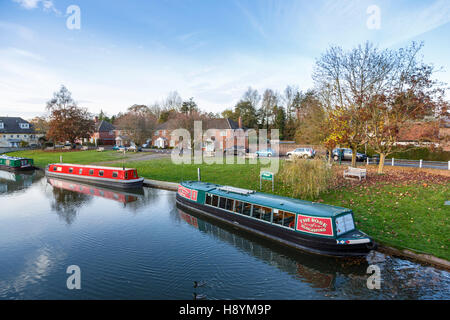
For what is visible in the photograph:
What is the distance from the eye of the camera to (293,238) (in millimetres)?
11648

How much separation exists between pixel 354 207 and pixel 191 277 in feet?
33.2

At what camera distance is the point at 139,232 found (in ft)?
45.9

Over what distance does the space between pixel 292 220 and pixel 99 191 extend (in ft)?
63.8

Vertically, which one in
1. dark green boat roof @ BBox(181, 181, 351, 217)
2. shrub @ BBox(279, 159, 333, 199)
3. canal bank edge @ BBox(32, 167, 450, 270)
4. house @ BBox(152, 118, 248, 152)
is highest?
house @ BBox(152, 118, 248, 152)

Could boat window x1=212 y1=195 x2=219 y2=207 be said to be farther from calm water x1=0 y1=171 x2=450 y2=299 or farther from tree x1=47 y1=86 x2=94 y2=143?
tree x1=47 y1=86 x2=94 y2=143

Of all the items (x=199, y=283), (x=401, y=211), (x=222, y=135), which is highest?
(x=222, y=135)

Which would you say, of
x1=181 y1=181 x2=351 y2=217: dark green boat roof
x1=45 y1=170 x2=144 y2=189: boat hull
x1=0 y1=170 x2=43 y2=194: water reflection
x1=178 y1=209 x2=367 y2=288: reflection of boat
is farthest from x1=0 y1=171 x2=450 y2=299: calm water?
x1=0 y1=170 x2=43 y2=194: water reflection

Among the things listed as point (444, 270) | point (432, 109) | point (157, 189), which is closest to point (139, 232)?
point (157, 189)

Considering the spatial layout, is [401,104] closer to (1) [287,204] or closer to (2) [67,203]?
(1) [287,204]

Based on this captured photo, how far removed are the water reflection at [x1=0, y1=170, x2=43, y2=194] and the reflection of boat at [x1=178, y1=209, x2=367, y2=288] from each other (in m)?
22.4

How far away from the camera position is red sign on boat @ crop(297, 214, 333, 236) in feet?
34.8

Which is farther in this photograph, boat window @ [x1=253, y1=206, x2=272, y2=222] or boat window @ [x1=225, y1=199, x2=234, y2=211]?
boat window @ [x1=225, y1=199, x2=234, y2=211]

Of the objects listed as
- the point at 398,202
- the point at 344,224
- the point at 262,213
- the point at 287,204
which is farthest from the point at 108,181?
the point at 398,202

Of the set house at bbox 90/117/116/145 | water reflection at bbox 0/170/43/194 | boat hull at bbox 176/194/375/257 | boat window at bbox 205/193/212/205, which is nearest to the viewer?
boat hull at bbox 176/194/375/257
